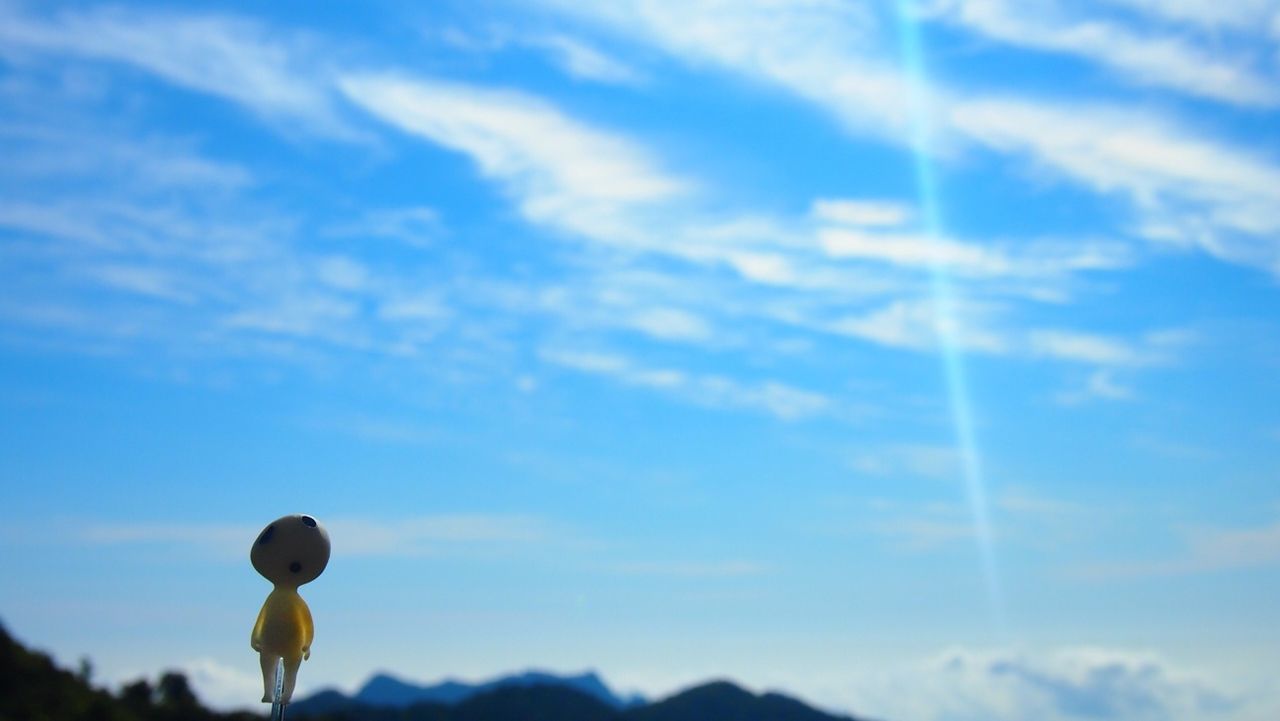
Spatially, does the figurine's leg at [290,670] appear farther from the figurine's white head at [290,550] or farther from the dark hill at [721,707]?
the dark hill at [721,707]

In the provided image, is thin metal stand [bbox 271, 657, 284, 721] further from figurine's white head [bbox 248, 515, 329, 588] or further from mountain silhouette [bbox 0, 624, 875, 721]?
mountain silhouette [bbox 0, 624, 875, 721]

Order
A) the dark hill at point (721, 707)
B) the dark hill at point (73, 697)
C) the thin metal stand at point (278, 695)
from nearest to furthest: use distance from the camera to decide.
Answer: the thin metal stand at point (278, 695) < the dark hill at point (73, 697) < the dark hill at point (721, 707)

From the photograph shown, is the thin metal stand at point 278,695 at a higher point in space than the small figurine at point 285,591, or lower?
lower

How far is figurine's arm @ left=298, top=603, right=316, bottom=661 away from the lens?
575 inches

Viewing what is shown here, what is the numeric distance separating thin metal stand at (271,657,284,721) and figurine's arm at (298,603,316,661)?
28 centimetres

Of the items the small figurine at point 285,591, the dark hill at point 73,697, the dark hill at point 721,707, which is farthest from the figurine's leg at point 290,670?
the dark hill at point 721,707

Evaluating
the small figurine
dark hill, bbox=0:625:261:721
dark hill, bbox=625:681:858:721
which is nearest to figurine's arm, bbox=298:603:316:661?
the small figurine

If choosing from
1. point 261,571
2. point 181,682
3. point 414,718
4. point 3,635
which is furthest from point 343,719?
point 261,571

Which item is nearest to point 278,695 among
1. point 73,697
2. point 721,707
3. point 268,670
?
point 268,670

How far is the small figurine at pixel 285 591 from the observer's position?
47.4ft

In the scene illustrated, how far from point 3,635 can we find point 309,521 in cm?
9785

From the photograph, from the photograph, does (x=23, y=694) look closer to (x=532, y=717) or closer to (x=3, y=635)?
(x=3, y=635)

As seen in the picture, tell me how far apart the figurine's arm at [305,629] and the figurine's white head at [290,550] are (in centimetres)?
30

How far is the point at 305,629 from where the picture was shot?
576 inches
